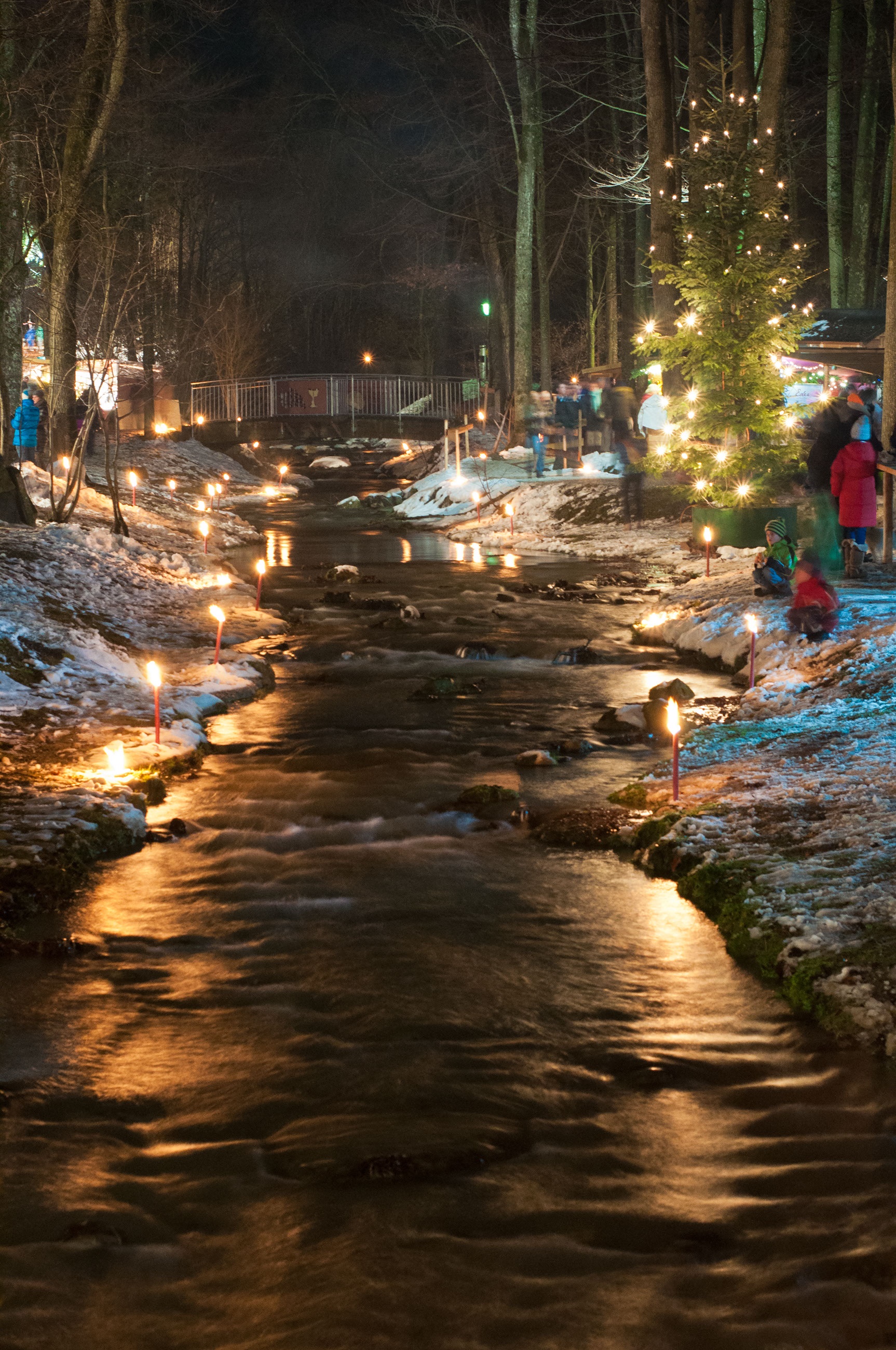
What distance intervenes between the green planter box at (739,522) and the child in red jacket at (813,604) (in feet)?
22.1

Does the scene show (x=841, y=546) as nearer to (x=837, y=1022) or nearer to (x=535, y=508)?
(x=837, y=1022)

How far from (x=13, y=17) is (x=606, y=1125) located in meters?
18.5

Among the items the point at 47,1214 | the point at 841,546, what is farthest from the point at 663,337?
the point at 47,1214

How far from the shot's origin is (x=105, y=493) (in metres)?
25.9

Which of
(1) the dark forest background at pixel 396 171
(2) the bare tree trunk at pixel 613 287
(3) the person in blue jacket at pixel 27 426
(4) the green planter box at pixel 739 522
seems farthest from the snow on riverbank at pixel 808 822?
(2) the bare tree trunk at pixel 613 287

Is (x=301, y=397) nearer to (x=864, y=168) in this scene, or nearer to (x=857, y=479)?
(x=864, y=168)

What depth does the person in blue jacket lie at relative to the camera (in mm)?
24781

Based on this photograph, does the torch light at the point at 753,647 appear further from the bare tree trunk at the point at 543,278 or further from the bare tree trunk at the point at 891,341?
the bare tree trunk at the point at 543,278

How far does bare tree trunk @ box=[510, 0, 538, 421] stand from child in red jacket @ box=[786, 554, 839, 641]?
67.8 feet

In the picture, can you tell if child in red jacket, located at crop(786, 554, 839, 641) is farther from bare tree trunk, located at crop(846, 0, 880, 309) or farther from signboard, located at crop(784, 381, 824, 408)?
bare tree trunk, located at crop(846, 0, 880, 309)

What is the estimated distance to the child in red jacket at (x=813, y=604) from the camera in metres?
12.4

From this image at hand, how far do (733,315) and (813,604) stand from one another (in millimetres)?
8699

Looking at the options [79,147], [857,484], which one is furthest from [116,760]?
[79,147]

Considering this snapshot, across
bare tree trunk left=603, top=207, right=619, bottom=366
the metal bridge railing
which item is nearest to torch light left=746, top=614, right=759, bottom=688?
bare tree trunk left=603, top=207, right=619, bottom=366
